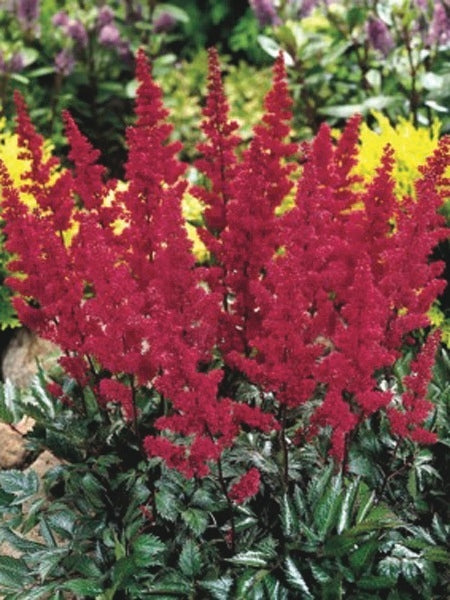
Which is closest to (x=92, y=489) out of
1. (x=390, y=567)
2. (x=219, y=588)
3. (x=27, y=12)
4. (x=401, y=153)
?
(x=219, y=588)

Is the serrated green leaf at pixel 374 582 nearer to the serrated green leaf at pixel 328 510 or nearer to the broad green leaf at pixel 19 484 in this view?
the serrated green leaf at pixel 328 510

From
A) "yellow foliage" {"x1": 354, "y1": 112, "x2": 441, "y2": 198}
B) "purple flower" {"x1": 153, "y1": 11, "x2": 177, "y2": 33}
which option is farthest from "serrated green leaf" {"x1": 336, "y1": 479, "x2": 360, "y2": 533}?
"purple flower" {"x1": 153, "y1": 11, "x2": 177, "y2": 33}

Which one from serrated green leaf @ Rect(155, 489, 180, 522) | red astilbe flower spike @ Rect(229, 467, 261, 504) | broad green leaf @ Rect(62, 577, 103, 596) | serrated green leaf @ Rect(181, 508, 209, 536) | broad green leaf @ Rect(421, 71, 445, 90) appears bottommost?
broad green leaf @ Rect(62, 577, 103, 596)

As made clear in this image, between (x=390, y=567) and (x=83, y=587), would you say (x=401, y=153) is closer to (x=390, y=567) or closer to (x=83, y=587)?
(x=390, y=567)

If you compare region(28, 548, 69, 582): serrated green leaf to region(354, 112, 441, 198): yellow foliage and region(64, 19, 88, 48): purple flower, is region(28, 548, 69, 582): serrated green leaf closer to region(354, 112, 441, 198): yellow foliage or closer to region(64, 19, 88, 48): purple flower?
region(354, 112, 441, 198): yellow foliage

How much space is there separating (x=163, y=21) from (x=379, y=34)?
7.36 feet

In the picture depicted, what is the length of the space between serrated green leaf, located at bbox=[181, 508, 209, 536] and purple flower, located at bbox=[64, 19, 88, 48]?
4494 mm

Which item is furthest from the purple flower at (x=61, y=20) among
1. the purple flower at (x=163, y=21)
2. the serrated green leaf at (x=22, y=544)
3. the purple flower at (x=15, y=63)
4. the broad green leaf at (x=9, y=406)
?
the serrated green leaf at (x=22, y=544)

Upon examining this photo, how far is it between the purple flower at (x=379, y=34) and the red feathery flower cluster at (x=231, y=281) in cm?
215

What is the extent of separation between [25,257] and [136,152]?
0.53m

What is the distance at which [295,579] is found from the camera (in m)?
2.45

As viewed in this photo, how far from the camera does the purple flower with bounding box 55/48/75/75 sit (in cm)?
603

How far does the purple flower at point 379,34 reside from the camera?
5.05 m

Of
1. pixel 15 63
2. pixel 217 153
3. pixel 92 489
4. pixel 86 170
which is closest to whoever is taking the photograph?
pixel 92 489
